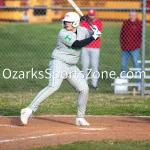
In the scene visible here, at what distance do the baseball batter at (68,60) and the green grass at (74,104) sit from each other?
6.86ft

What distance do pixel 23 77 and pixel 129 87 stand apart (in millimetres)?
3096

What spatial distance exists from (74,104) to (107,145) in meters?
5.66

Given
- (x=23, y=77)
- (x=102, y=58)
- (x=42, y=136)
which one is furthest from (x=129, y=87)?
(x=42, y=136)

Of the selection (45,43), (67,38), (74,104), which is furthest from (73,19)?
(45,43)

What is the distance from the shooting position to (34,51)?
1025 inches

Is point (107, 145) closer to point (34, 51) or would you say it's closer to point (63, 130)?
point (63, 130)

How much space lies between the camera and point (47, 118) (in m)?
14.4

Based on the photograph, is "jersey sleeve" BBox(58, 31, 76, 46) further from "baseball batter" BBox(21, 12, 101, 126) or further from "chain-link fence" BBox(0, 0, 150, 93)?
"chain-link fence" BBox(0, 0, 150, 93)

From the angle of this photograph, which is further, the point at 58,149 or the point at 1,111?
the point at 1,111

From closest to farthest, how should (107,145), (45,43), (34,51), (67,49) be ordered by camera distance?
1. (107,145)
2. (67,49)
3. (34,51)
4. (45,43)

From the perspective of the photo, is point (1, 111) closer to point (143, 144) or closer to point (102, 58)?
point (143, 144)

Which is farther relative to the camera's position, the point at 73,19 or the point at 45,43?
the point at 45,43

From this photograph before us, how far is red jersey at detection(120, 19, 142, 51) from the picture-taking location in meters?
19.4

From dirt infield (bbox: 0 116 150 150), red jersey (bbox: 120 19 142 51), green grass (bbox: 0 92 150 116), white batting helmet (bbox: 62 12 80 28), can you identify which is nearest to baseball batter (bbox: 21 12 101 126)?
white batting helmet (bbox: 62 12 80 28)
